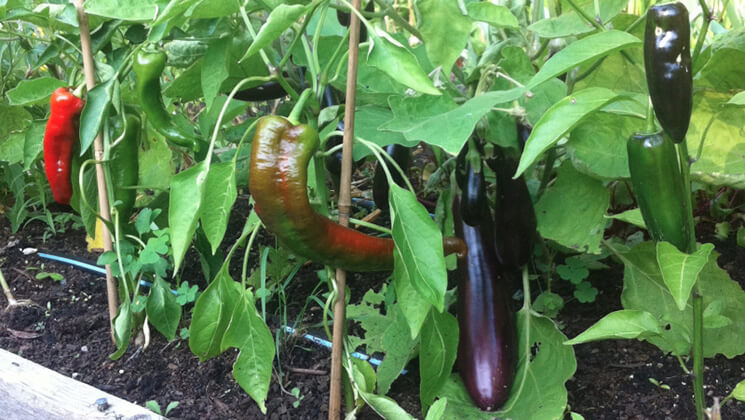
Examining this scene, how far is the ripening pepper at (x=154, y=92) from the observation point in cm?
103

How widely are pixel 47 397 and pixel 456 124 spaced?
2.86 feet

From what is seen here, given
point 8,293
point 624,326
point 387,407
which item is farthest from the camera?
point 8,293

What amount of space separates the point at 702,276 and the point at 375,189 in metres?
0.61

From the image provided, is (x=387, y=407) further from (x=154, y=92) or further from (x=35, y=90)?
(x=35, y=90)

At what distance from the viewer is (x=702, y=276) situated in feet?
3.66

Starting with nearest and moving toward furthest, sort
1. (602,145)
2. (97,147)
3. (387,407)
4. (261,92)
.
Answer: (387,407), (602,145), (97,147), (261,92)

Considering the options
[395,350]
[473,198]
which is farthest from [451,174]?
[395,350]

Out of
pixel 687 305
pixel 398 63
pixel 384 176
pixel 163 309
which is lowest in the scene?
pixel 163 309

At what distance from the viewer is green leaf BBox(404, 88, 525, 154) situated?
2.52 ft

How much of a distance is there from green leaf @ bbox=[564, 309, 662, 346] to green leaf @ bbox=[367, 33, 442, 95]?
0.34 metres

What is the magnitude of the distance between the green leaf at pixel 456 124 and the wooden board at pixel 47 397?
63cm

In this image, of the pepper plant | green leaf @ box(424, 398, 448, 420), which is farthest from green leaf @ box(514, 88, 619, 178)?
green leaf @ box(424, 398, 448, 420)

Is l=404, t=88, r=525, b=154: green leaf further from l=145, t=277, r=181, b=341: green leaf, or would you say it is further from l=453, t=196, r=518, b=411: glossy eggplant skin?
l=145, t=277, r=181, b=341: green leaf

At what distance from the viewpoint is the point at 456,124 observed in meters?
0.80
